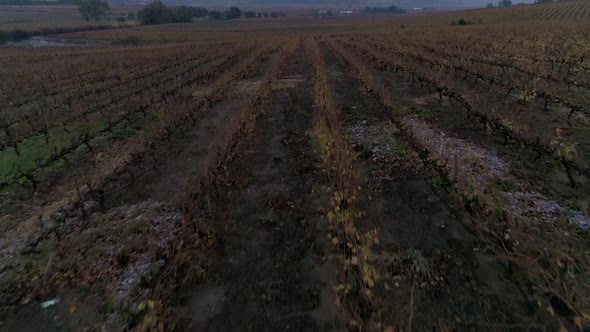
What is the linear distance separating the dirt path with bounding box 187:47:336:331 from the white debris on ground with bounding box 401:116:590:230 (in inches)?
113

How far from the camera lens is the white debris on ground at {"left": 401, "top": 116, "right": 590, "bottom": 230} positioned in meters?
5.84

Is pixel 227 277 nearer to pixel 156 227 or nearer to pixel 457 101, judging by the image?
pixel 156 227

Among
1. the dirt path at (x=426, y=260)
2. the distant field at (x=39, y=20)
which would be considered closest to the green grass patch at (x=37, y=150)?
the dirt path at (x=426, y=260)

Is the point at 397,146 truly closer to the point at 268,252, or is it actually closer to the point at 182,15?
the point at 268,252

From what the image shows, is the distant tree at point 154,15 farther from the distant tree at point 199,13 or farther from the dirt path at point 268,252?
the dirt path at point 268,252

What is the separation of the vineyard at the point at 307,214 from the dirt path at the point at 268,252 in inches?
1.0

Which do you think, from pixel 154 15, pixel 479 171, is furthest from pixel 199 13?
pixel 479 171

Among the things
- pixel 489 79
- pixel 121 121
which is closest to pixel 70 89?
pixel 121 121

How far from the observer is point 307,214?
6.38m

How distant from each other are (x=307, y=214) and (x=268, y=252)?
1222mm

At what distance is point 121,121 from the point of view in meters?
12.1

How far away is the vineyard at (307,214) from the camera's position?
434 centimetres

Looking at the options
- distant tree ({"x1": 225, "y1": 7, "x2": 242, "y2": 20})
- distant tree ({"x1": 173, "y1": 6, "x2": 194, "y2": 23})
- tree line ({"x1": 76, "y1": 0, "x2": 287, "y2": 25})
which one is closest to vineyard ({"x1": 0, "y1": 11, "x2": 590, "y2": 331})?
tree line ({"x1": 76, "y1": 0, "x2": 287, "y2": 25})

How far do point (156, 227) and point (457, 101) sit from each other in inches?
412
